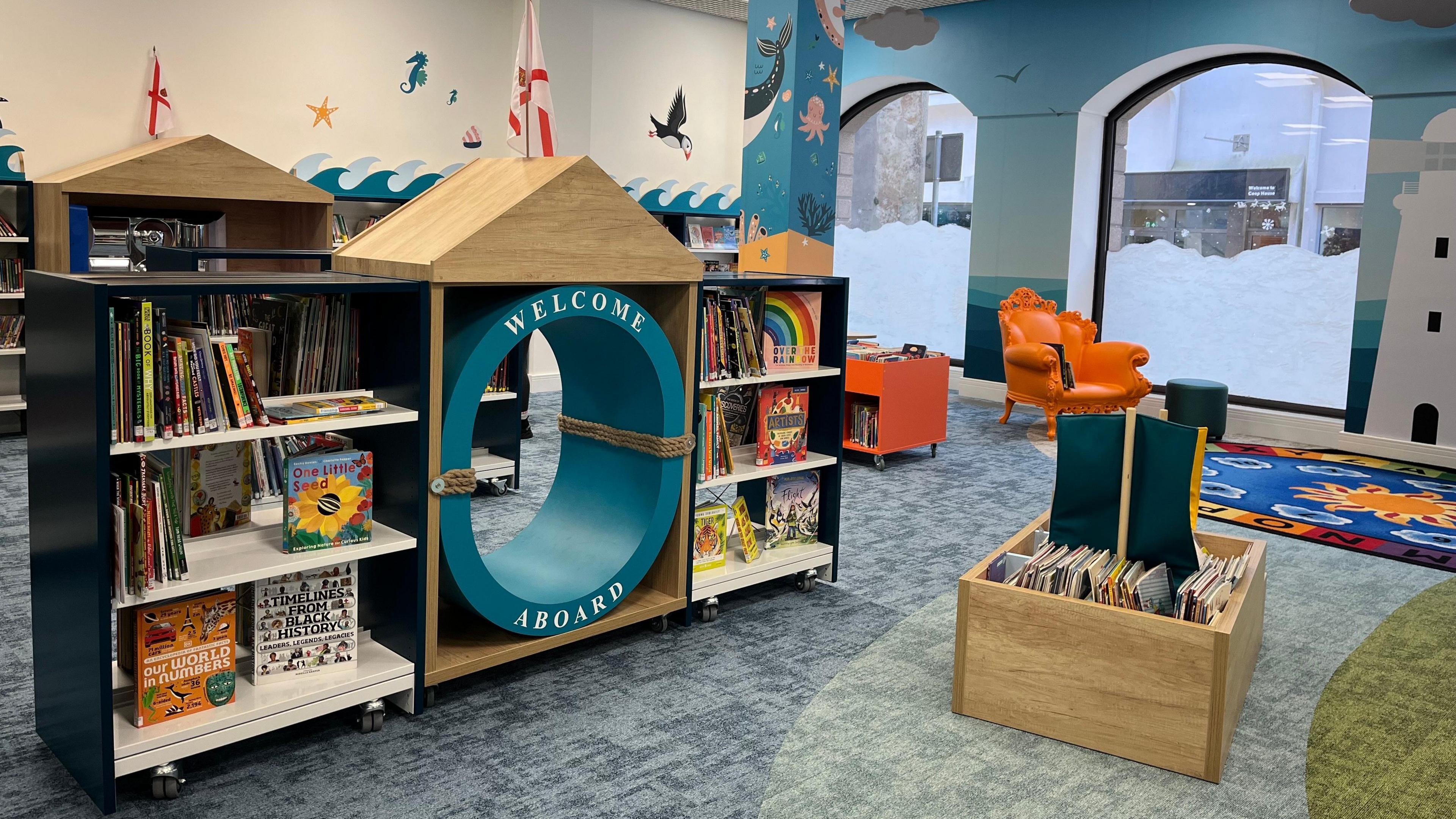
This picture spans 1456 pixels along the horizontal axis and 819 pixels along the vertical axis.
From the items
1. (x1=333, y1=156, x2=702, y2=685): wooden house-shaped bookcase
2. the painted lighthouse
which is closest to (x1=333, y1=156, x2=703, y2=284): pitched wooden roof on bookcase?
(x1=333, y1=156, x2=702, y2=685): wooden house-shaped bookcase

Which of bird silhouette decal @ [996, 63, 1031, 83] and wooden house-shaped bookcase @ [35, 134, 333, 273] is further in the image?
bird silhouette decal @ [996, 63, 1031, 83]

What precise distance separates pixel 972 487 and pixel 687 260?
3.39 meters

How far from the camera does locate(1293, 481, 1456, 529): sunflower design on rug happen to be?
5953 mm

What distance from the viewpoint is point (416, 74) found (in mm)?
8805

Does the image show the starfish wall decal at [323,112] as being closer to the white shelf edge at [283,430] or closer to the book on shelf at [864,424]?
the book on shelf at [864,424]

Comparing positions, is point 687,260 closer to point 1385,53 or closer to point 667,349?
point 667,349

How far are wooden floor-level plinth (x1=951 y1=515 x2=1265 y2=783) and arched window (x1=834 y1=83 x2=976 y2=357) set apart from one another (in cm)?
772

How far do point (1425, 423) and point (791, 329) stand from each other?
18.9ft

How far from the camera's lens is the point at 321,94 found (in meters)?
8.29

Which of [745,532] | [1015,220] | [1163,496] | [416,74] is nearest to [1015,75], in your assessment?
[1015,220]

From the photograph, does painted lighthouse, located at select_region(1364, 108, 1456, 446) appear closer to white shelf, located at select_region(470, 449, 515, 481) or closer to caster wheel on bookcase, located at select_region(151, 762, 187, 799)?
white shelf, located at select_region(470, 449, 515, 481)

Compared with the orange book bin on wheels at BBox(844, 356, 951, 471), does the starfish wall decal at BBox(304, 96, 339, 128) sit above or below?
above

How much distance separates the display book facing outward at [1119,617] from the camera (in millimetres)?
2914

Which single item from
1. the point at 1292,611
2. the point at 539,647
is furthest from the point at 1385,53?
the point at 539,647
